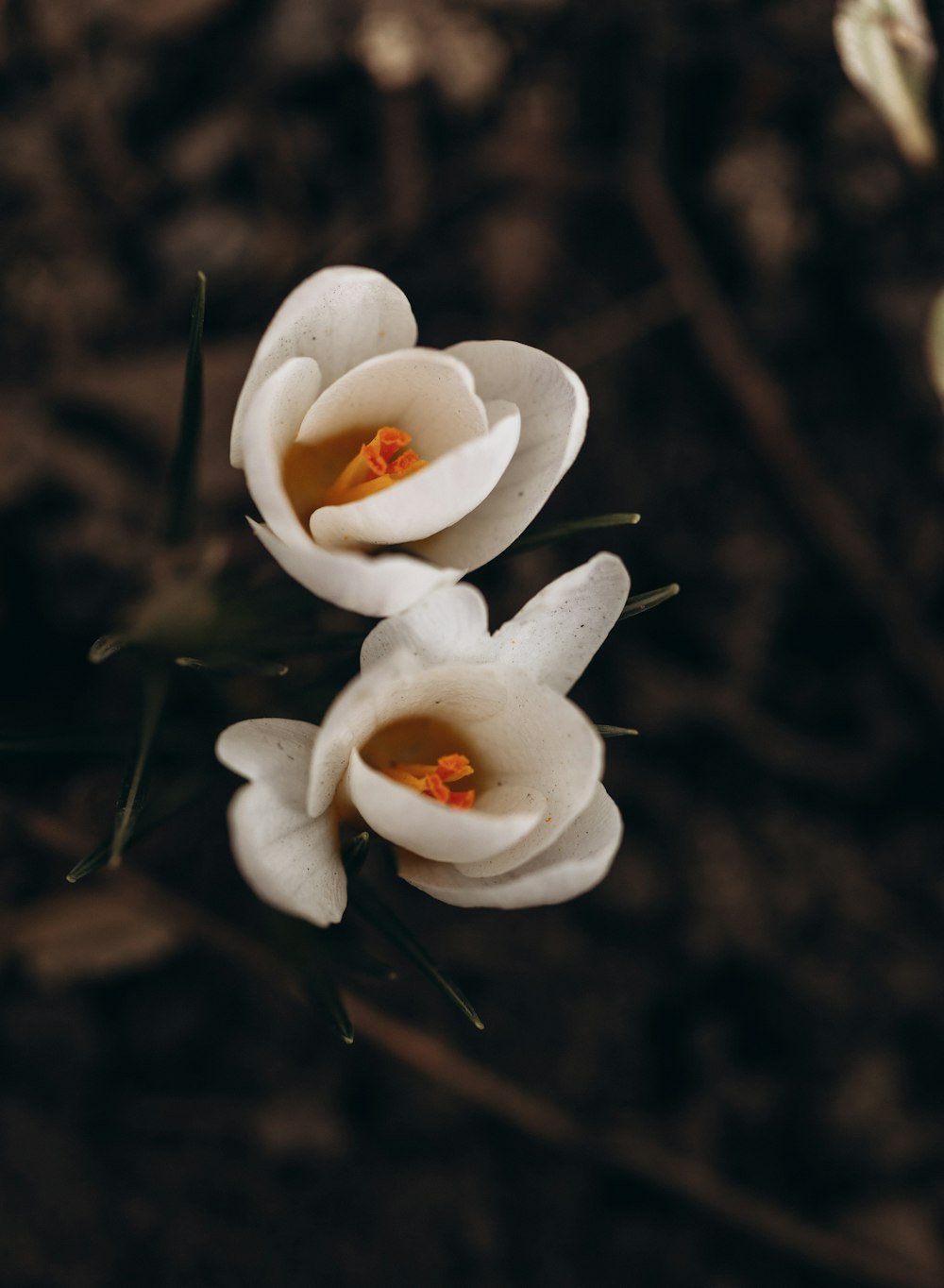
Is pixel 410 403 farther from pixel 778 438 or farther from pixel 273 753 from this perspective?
pixel 778 438

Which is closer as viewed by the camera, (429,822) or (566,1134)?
(429,822)

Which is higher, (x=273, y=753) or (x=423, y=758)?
(x=273, y=753)

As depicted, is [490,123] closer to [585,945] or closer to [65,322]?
[65,322]

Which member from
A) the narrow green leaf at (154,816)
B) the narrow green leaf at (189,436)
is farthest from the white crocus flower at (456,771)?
the narrow green leaf at (189,436)

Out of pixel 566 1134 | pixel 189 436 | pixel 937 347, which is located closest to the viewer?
pixel 189 436

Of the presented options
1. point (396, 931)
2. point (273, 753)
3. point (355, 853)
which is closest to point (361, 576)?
point (273, 753)
